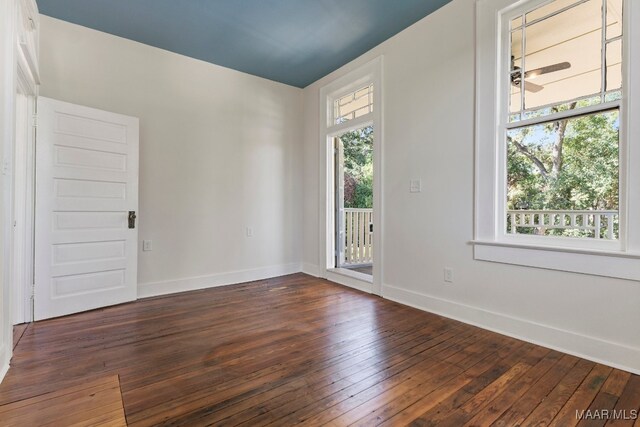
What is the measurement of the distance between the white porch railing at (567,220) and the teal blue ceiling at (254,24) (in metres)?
2.00

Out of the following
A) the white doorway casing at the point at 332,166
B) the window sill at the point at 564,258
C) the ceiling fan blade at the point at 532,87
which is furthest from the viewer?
the white doorway casing at the point at 332,166

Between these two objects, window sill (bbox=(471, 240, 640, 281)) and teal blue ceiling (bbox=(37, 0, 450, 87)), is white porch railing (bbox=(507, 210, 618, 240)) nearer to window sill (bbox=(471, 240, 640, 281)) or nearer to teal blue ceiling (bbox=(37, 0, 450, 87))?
window sill (bbox=(471, 240, 640, 281))

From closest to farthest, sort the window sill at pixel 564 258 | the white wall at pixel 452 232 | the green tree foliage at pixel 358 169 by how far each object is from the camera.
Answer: the window sill at pixel 564 258, the white wall at pixel 452 232, the green tree foliage at pixel 358 169

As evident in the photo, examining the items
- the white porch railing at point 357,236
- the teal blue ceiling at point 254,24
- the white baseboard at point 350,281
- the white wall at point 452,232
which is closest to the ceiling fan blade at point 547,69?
the white wall at point 452,232

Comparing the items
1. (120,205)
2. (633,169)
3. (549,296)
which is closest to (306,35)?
(120,205)

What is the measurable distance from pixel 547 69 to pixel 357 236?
Result: 342 centimetres

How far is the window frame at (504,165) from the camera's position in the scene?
191 cm

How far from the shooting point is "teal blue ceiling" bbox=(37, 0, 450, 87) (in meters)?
2.79

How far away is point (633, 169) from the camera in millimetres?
1893

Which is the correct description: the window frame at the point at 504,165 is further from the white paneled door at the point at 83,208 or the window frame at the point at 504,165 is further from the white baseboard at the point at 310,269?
the white paneled door at the point at 83,208

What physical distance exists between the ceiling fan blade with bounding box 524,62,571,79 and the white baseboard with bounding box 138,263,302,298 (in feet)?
11.7

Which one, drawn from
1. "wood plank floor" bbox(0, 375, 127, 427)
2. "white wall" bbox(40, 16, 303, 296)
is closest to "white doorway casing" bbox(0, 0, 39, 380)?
"wood plank floor" bbox(0, 375, 127, 427)

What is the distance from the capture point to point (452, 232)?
2.83m

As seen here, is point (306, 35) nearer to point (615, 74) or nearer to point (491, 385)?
point (615, 74)
